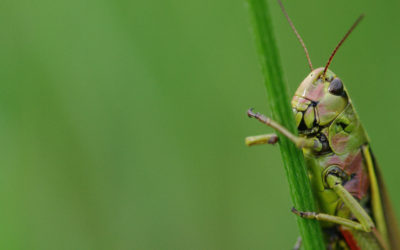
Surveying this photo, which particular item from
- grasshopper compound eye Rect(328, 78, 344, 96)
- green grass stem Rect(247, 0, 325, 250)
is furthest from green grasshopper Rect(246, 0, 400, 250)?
green grass stem Rect(247, 0, 325, 250)

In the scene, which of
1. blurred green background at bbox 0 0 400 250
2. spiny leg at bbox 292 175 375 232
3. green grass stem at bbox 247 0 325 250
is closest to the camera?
green grass stem at bbox 247 0 325 250

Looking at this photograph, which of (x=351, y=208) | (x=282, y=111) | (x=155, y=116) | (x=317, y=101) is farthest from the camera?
(x=155, y=116)

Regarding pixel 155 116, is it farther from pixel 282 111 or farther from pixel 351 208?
pixel 282 111

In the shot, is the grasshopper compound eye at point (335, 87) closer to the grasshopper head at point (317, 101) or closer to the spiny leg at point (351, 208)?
the grasshopper head at point (317, 101)

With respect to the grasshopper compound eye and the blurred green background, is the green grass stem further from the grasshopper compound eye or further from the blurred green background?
the blurred green background

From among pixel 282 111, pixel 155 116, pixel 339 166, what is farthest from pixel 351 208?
pixel 155 116

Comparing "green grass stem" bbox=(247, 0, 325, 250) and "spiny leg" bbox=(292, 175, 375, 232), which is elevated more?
"green grass stem" bbox=(247, 0, 325, 250)
